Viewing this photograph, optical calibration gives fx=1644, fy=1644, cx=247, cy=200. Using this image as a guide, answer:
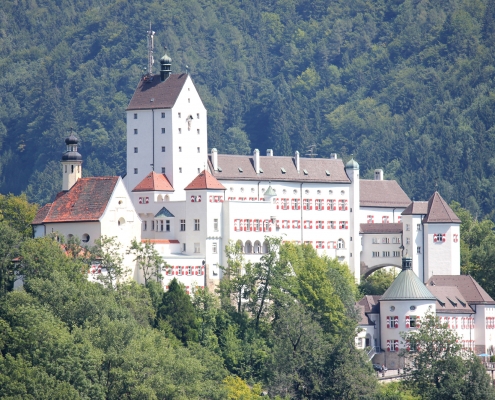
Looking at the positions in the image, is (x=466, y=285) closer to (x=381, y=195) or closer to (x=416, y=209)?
(x=416, y=209)

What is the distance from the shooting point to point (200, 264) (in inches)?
4131

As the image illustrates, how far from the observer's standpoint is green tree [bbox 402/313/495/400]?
96.8 metres

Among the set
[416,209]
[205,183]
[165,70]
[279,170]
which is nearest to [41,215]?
[205,183]

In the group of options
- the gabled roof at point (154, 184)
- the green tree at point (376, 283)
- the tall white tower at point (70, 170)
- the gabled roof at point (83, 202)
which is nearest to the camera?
the gabled roof at point (83, 202)

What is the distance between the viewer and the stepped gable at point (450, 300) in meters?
112

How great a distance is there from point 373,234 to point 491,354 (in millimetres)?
14297

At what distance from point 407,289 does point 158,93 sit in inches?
852

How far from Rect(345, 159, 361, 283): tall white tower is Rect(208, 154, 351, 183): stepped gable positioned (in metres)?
0.57

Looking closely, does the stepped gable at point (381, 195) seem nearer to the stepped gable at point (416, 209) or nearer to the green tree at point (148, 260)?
the stepped gable at point (416, 209)

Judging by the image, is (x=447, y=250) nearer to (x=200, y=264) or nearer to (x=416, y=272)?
(x=416, y=272)

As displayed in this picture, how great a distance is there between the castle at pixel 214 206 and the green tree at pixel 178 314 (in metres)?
3.74

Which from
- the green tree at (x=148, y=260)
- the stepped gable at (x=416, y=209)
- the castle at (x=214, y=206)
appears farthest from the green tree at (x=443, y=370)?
the stepped gable at (x=416, y=209)

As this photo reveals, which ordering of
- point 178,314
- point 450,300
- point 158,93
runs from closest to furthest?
1. point 178,314
2. point 450,300
3. point 158,93

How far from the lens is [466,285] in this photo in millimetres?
115000
